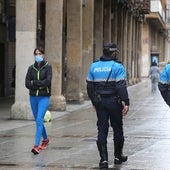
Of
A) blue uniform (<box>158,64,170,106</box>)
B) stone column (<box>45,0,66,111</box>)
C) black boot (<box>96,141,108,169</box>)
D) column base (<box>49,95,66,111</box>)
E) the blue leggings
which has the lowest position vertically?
column base (<box>49,95,66,111</box>)

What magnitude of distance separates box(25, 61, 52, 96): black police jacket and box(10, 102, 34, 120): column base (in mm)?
6152

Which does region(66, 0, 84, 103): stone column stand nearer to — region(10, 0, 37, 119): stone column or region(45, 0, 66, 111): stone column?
region(45, 0, 66, 111): stone column

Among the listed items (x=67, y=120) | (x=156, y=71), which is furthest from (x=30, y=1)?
(x=156, y=71)

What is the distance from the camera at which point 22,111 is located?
56.4 feet

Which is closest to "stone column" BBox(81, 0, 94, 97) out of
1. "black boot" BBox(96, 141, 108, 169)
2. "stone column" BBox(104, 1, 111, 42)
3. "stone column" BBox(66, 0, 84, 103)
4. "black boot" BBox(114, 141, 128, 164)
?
"stone column" BBox(66, 0, 84, 103)

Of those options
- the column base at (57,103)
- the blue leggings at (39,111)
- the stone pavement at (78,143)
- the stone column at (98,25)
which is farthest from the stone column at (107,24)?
the blue leggings at (39,111)

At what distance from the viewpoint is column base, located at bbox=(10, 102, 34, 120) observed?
1712cm

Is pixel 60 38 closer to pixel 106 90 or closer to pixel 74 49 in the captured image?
pixel 74 49

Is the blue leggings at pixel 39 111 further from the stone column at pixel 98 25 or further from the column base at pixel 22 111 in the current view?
the stone column at pixel 98 25

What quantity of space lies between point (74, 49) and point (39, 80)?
13.1 meters

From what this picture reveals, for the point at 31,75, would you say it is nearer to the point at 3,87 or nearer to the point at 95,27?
the point at 3,87

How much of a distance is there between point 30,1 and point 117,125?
880 cm

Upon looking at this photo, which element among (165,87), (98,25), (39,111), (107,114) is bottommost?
(39,111)

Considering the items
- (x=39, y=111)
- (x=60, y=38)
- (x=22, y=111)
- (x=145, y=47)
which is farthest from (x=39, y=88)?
(x=145, y=47)
